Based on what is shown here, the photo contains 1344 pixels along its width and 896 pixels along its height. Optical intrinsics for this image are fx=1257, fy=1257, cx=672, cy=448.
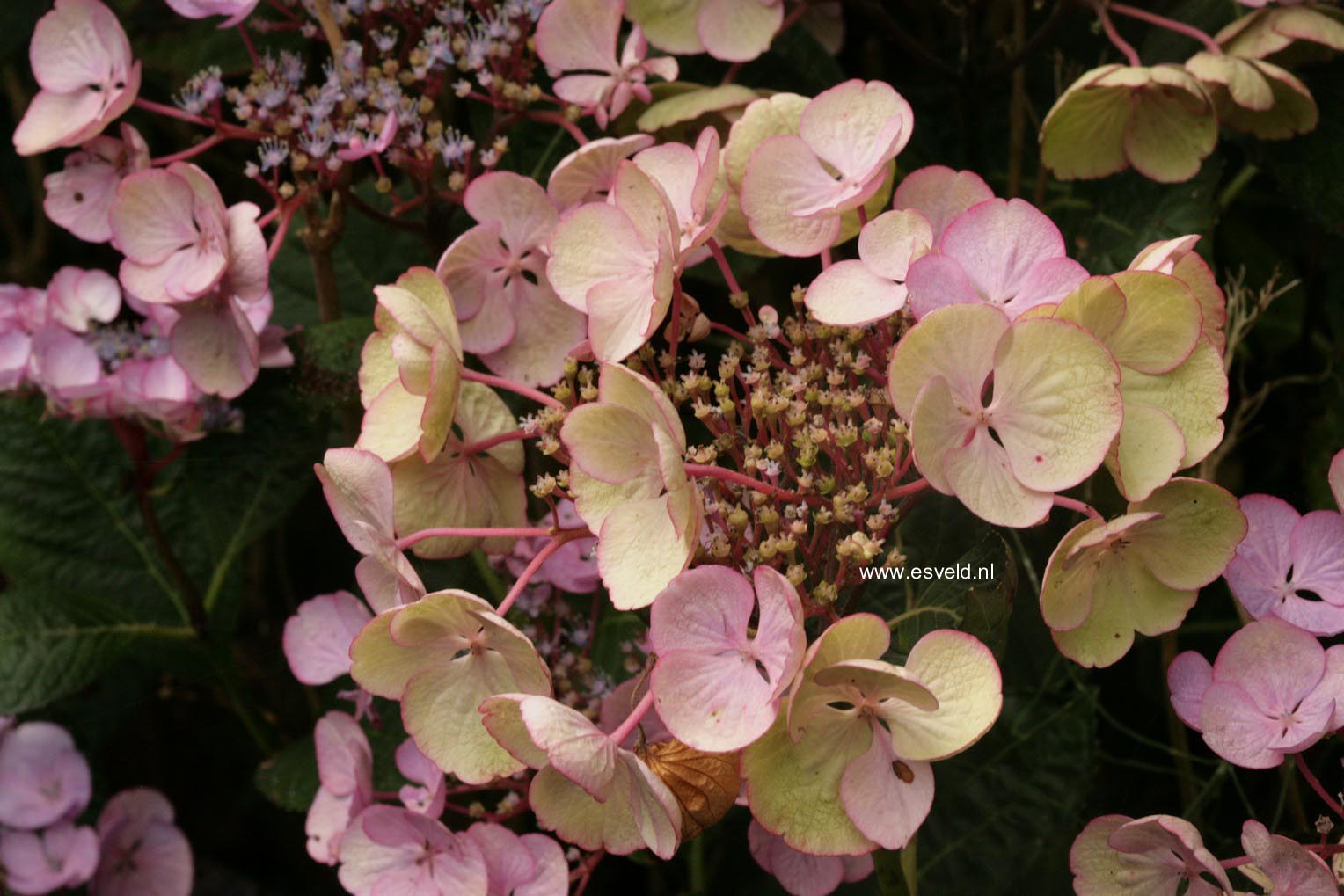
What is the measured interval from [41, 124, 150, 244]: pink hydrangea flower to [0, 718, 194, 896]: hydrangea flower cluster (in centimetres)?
38

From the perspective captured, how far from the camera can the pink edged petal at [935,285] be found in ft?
1.70

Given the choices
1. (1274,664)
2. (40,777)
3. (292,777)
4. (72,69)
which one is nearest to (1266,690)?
(1274,664)

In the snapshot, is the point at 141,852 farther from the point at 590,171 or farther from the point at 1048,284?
the point at 1048,284

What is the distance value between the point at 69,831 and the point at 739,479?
2.23 ft

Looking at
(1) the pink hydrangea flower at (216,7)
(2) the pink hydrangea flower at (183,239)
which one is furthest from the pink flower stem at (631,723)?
(1) the pink hydrangea flower at (216,7)

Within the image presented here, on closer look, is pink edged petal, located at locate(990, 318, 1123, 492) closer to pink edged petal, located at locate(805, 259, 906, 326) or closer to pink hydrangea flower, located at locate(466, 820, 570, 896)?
pink edged petal, located at locate(805, 259, 906, 326)

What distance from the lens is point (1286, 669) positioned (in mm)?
548

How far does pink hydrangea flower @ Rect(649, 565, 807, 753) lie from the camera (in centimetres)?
47

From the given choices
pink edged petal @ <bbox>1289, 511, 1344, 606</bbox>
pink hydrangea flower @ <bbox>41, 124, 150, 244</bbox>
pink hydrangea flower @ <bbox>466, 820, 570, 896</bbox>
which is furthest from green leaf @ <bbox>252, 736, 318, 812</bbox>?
pink edged petal @ <bbox>1289, 511, 1344, 606</bbox>

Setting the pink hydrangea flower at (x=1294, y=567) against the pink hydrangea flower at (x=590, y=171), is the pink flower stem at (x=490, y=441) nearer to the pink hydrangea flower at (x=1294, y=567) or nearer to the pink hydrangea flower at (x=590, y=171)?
the pink hydrangea flower at (x=590, y=171)

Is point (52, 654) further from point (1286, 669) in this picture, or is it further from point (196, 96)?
point (1286, 669)

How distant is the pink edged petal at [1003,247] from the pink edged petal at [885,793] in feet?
0.64

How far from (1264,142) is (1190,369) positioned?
1.21 ft

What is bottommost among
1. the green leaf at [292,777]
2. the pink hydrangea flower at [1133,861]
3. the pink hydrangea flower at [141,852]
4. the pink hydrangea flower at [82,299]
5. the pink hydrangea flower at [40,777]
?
the pink hydrangea flower at [141,852]
